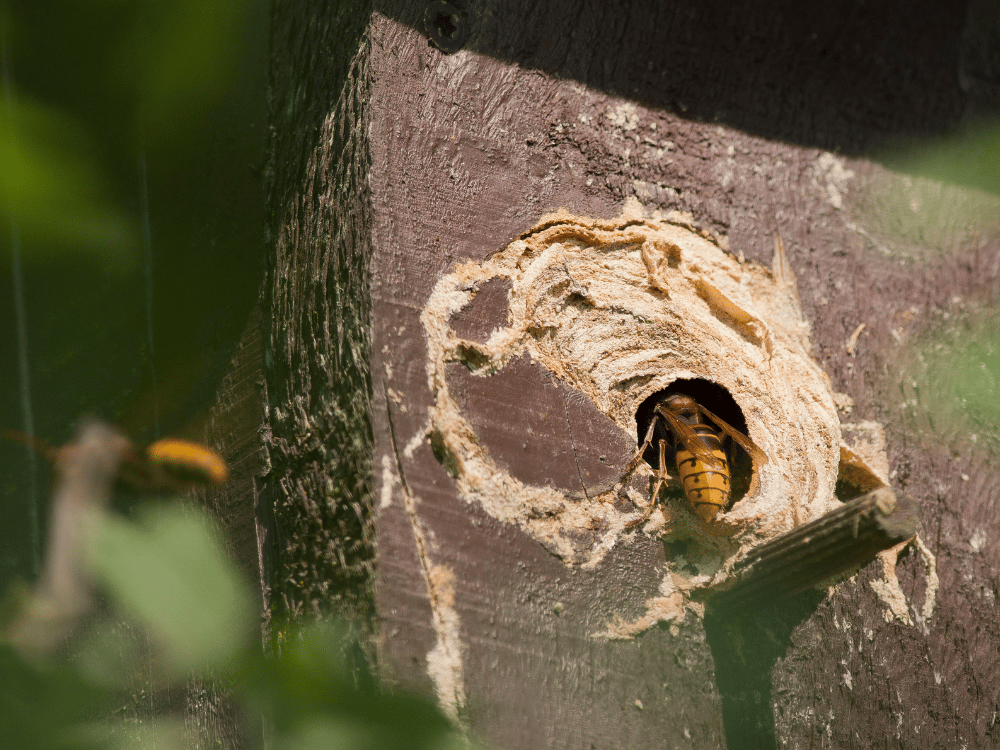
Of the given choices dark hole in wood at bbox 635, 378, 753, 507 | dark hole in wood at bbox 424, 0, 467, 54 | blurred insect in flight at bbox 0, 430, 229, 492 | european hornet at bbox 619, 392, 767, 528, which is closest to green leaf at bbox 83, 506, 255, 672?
blurred insect in flight at bbox 0, 430, 229, 492

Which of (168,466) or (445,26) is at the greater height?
(445,26)

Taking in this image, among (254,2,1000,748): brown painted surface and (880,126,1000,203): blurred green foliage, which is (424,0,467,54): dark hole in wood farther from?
(880,126,1000,203): blurred green foliage

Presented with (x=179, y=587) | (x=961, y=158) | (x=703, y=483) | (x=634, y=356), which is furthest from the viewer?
(x=961, y=158)

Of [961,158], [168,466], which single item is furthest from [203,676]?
[961,158]

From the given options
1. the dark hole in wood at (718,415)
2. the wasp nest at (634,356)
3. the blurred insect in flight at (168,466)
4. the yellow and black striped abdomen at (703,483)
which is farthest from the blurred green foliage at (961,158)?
the blurred insect in flight at (168,466)

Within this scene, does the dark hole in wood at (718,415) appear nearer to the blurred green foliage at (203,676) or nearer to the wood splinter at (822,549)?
the wood splinter at (822,549)

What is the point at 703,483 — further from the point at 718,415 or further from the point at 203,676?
the point at 203,676
